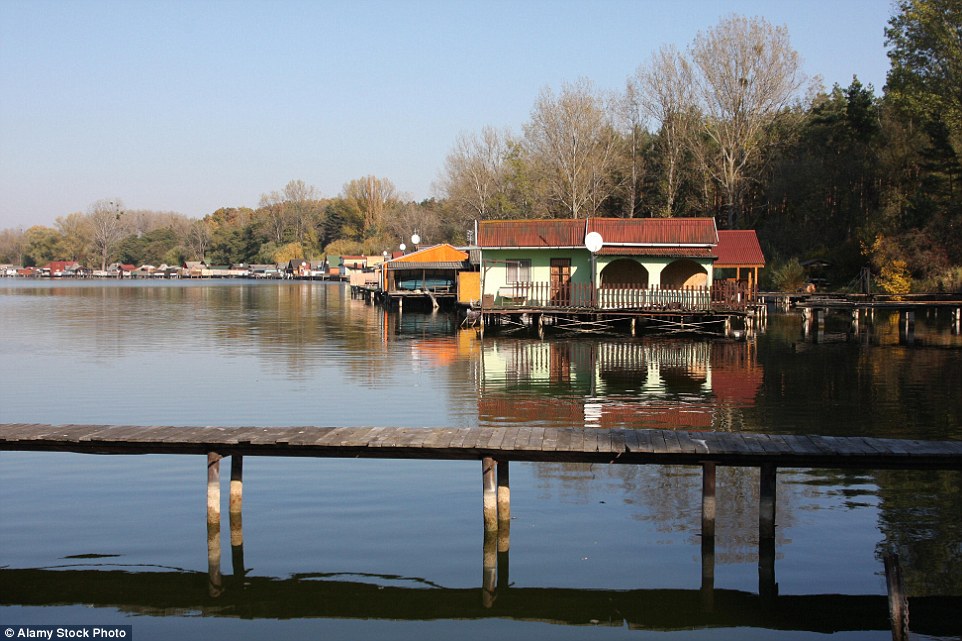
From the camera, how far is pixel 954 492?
48.1 ft

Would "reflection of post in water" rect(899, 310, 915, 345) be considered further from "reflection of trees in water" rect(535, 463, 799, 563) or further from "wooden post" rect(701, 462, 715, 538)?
"wooden post" rect(701, 462, 715, 538)

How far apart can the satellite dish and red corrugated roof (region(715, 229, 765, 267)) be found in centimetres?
884

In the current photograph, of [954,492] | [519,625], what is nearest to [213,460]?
[519,625]

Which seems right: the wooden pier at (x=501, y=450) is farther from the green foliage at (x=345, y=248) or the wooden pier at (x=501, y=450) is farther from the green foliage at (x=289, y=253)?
the green foliage at (x=289, y=253)

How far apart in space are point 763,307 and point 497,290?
14.1m

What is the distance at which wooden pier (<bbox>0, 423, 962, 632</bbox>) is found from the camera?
1125 cm

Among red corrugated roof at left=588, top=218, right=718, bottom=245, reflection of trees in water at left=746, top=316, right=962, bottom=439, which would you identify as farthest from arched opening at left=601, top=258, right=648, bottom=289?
reflection of trees in water at left=746, top=316, right=962, bottom=439

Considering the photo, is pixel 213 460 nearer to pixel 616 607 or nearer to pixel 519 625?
pixel 519 625

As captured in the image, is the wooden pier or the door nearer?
the wooden pier

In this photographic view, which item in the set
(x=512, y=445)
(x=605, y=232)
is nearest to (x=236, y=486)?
(x=512, y=445)

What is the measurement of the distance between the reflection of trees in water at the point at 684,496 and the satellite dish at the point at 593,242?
81.3 ft

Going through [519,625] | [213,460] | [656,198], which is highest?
[656,198]

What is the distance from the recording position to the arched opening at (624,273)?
1789 inches

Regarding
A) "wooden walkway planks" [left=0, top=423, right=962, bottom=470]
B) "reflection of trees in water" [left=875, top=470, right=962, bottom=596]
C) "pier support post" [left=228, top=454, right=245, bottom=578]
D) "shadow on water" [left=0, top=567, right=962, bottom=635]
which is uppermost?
"wooden walkway planks" [left=0, top=423, right=962, bottom=470]
